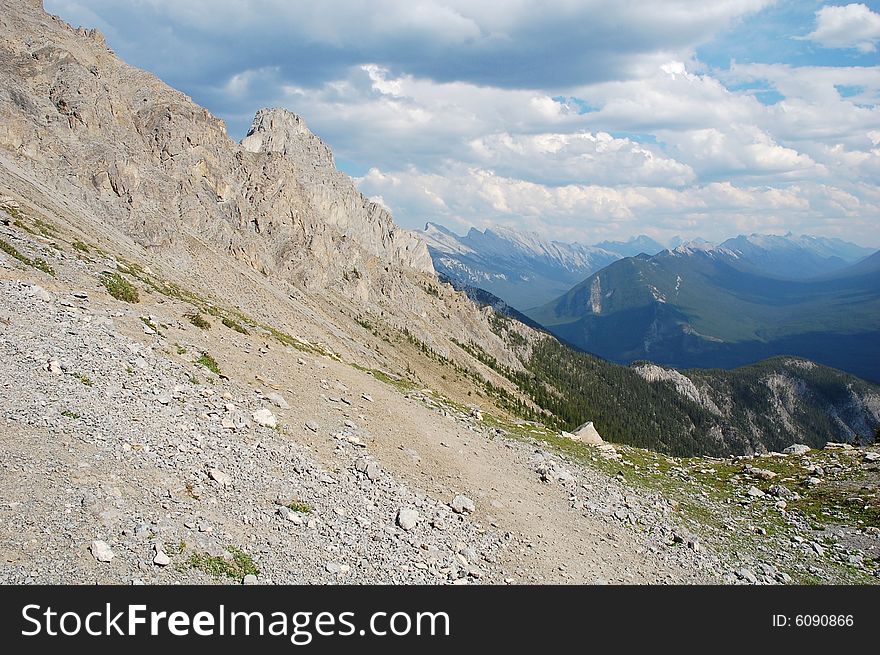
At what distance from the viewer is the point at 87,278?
26.6 meters

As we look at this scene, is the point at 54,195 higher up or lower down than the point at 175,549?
higher up

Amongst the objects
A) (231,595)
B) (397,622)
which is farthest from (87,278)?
(397,622)

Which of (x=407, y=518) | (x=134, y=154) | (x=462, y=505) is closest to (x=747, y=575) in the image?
(x=462, y=505)

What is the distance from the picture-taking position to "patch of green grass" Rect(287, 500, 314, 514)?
15086mm

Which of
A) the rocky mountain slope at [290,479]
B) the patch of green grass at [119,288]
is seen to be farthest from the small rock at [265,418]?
the patch of green grass at [119,288]

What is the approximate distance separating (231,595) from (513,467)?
15425 mm

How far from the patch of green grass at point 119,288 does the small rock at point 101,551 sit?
1820 centimetres

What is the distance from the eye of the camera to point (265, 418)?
1920cm

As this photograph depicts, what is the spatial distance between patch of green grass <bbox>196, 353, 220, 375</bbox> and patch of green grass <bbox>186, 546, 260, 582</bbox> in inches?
428

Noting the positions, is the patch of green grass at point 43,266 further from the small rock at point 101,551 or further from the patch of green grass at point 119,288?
the small rock at point 101,551

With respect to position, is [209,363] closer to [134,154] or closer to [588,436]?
[588,436]

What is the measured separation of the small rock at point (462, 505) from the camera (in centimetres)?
1811

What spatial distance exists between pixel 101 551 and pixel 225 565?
8.40 ft

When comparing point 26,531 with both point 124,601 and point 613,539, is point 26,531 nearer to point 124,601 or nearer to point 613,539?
point 124,601
